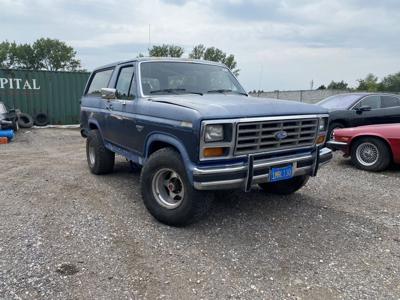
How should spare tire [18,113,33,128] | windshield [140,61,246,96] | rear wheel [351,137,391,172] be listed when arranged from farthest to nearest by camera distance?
1. spare tire [18,113,33,128]
2. rear wheel [351,137,391,172]
3. windshield [140,61,246,96]

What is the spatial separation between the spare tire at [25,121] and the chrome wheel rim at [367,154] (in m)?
13.2

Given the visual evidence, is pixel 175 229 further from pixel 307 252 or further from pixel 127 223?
pixel 307 252

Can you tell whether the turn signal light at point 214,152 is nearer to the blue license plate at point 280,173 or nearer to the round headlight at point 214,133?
the round headlight at point 214,133

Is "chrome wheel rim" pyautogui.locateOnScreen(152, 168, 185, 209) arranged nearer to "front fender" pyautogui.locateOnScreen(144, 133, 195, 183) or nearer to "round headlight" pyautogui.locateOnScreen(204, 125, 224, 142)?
"front fender" pyautogui.locateOnScreen(144, 133, 195, 183)

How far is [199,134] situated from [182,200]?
33.4 inches

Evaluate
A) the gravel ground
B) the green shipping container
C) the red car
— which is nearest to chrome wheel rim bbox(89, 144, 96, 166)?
the gravel ground

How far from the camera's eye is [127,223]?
429cm

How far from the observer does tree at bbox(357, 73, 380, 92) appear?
49463mm

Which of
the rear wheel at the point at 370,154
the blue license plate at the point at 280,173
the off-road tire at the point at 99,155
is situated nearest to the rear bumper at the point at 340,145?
the rear wheel at the point at 370,154

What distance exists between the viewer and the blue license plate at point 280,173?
13.0ft

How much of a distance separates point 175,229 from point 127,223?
0.60 meters

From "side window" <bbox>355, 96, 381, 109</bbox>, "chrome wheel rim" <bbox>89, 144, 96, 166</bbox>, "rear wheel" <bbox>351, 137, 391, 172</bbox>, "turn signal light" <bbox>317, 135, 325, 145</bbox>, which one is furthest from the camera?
"side window" <bbox>355, 96, 381, 109</bbox>

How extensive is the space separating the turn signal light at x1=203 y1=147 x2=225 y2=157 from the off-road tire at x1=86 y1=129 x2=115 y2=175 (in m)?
3.15

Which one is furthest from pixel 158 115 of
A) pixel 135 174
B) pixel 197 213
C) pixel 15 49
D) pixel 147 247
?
pixel 15 49
